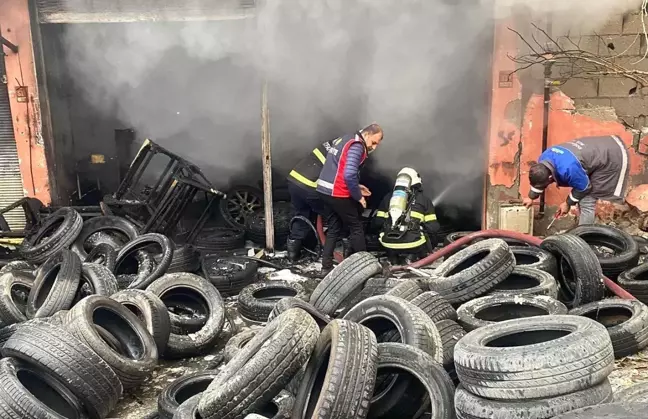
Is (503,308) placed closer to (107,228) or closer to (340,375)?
(340,375)

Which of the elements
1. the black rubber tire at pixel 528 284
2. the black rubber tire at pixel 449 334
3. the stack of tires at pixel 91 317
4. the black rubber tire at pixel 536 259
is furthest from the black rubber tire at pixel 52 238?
the black rubber tire at pixel 536 259

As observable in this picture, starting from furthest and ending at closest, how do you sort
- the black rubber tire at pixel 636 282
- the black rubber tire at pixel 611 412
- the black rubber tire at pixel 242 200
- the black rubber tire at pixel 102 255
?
the black rubber tire at pixel 242 200 → the black rubber tire at pixel 102 255 → the black rubber tire at pixel 636 282 → the black rubber tire at pixel 611 412

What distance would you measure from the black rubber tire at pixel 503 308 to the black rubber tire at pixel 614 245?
1329mm

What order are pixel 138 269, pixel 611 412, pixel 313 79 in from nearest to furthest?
pixel 611 412 → pixel 138 269 → pixel 313 79

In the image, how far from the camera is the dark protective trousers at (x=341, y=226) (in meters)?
7.65

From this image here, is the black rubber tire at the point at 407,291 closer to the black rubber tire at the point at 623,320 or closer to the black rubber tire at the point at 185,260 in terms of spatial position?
the black rubber tire at the point at 623,320

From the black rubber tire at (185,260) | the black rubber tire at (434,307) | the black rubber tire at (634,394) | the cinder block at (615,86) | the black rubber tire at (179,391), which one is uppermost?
the cinder block at (615,86)

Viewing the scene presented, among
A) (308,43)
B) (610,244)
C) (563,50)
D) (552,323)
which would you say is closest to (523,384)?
(552,323)

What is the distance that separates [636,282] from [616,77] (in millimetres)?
3502

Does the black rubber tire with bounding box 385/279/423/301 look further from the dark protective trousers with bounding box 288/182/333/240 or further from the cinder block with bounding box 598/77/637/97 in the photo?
the cinder block with bounding box 598/77/637/97

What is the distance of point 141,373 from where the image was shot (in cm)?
446

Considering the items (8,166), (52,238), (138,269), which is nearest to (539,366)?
(138,269)

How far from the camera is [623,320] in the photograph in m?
5.18

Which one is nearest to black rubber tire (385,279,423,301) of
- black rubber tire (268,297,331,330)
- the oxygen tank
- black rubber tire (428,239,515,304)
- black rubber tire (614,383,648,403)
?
black rubber tire (428,239,515,304)
